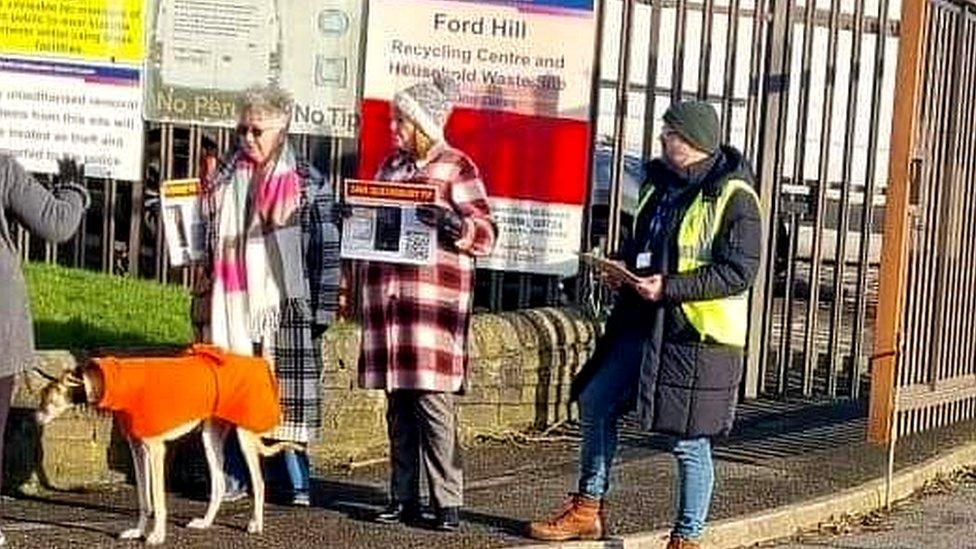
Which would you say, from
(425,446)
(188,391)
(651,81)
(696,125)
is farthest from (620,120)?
(188,391)

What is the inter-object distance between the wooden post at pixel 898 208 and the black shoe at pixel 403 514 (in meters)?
3.30

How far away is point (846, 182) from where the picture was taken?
43.0ft

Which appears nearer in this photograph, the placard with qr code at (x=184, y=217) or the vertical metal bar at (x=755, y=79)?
the placard with qr code at (x=184, y=217)

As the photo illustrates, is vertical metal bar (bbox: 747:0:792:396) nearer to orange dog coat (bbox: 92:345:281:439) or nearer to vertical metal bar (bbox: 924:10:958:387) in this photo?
vertical metal bar (bbox: 924:10:958:387)

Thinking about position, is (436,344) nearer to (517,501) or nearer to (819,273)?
(517,501)

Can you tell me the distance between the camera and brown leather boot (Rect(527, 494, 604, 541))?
895 centimetres

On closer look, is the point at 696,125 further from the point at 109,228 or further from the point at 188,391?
the point at 109,228

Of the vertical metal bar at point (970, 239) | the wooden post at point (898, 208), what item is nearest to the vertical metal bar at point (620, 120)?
the wooden post at point (898, 208)

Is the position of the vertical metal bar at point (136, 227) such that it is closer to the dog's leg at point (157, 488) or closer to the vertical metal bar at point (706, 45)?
the vertical metal bar at point (706, 45)

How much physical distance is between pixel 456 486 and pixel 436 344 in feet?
1.88

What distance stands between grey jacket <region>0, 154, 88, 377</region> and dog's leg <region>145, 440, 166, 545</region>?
573 mm

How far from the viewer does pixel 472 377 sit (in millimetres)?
11320

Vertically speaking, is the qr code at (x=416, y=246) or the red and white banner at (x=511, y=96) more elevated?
the red and white banner at (x=511, y=96)

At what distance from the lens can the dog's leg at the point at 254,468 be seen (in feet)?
28.7
